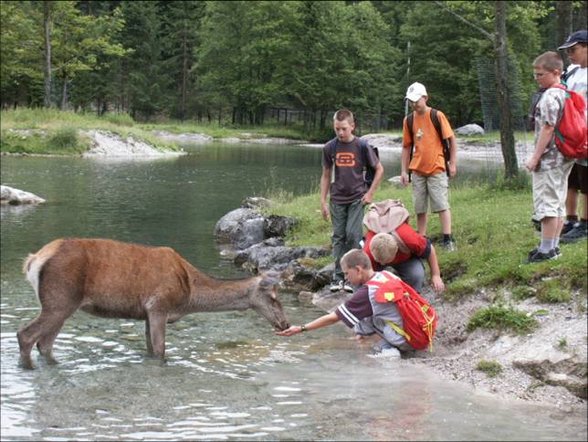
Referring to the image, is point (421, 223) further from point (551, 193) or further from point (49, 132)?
point (49, 132)

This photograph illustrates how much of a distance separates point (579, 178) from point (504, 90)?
6.45 meters

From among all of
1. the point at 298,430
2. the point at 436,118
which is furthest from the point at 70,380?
the point at 436,118

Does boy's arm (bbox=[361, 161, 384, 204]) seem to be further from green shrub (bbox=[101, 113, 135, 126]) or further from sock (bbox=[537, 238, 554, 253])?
green shrub (bbox=[101, 113, 135, 126])

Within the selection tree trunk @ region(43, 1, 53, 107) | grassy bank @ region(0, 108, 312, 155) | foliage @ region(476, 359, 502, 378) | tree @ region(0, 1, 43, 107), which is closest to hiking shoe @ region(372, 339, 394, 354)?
foliage @ region(476, 359, 502, 378)

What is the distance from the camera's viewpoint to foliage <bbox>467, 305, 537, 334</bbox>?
29.8 ft

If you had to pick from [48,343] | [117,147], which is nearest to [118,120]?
[117,147]

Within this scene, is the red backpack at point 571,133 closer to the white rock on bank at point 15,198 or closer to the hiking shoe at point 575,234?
the hiking shoe at point 575,234

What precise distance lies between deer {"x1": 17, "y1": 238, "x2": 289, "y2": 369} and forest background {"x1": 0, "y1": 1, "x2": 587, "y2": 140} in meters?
58.6

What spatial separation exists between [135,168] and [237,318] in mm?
26594

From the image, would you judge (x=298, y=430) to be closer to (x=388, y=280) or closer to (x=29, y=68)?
(x=388, y=280)

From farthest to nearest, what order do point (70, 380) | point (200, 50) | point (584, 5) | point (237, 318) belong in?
point (200, 50)
point (584, 5)
point (237, 318)
point (70, 380)

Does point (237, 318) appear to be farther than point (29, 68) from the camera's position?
No

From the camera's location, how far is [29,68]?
6744 cm

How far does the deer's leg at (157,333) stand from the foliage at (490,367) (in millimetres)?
3356
